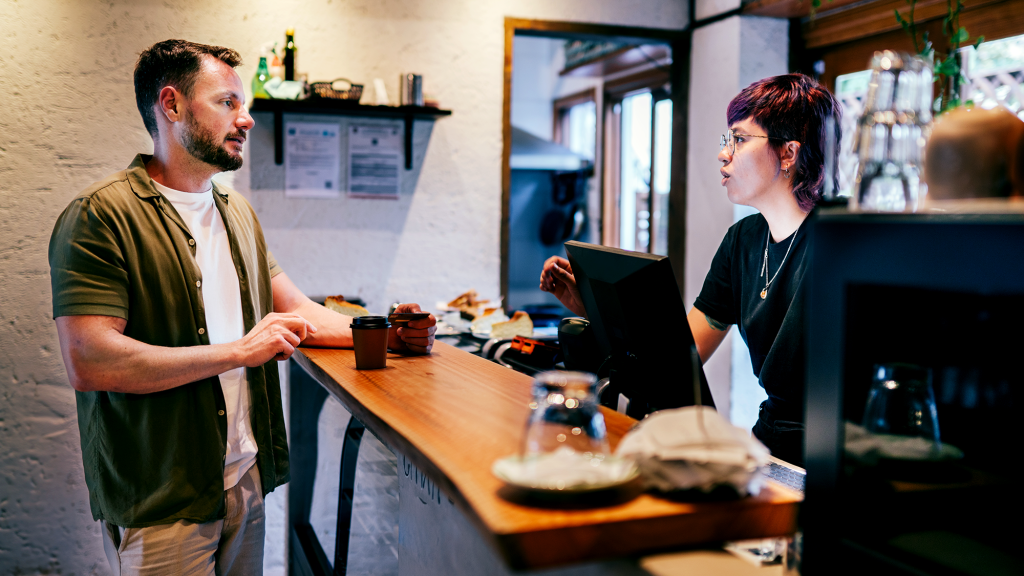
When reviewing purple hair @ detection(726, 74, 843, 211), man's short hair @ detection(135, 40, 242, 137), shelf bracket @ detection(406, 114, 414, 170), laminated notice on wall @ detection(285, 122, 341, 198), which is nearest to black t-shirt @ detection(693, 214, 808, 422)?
purple hair @ detection(726, 74, 843, 211)

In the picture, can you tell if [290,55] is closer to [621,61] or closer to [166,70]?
[166,70]

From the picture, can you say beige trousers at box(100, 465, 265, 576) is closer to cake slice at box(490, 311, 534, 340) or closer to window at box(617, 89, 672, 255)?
cake slice at box(490, 311, 534, 340)

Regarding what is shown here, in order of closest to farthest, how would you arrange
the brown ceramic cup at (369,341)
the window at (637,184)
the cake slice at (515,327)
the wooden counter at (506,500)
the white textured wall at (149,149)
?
the wooden counter at (506,500), the brown ceramic cup at (369,341), the cake slice at (515,327), the white textured wall at (149,149), the window at (637,184)

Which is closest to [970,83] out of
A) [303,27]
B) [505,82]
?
[505,82]

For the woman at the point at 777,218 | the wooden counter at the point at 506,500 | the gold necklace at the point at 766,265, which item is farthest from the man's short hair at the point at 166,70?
the gold necklace at the point at 766,265

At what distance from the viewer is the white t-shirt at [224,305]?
1767 millimetres

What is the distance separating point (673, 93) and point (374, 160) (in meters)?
1.62

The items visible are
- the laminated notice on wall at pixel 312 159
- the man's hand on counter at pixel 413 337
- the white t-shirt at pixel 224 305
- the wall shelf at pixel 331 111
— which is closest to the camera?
the white t-shirt at pixel 224 305

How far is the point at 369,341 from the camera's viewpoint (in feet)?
5.46

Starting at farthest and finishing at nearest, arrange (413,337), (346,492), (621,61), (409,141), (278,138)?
(621,61) < (409,141) < (278,138) < (346,492) < (413,337)

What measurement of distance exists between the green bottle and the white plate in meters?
2.53

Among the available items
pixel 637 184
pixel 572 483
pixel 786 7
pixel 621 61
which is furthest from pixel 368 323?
pixel 637 184

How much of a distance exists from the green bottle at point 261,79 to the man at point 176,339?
3.65 ft

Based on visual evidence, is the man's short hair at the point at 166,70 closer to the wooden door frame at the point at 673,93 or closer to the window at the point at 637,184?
the wooden door frame at the point at 673,93
